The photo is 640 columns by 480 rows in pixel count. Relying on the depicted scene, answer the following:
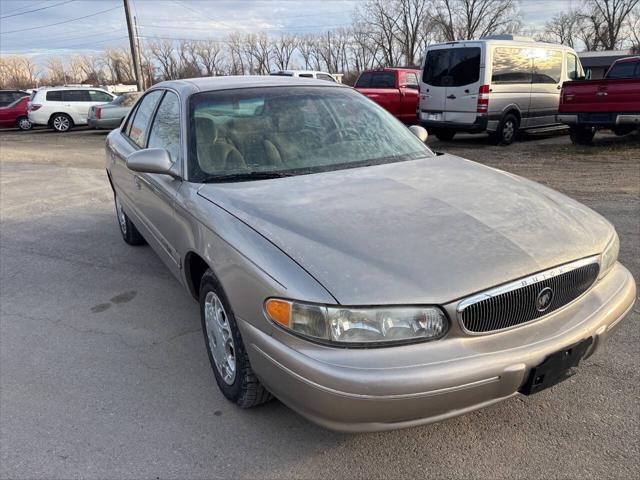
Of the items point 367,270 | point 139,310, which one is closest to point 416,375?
point 367,270

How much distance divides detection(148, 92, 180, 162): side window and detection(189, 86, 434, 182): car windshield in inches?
6.6

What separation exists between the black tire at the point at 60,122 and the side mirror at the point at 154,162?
62.7 ft

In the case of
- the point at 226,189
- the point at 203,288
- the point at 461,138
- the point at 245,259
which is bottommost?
the point at 461,138

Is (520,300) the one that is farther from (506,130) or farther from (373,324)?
(506,130)

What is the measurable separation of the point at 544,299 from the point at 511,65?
32.9ft

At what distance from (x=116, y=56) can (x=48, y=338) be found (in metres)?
82.0

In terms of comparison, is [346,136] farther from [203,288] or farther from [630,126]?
[630,126]

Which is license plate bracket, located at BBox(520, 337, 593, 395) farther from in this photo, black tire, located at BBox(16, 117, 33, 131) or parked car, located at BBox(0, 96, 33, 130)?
black tire, located at BBox(16, 117, 33, 131)

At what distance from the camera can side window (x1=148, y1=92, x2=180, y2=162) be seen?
328cm

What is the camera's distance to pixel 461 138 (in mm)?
13164

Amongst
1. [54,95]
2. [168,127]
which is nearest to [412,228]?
[168,127]

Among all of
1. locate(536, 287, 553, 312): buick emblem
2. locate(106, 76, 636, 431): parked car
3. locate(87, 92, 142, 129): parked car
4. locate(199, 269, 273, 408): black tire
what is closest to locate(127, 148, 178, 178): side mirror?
locate(106, 76, 636, 431): parked car

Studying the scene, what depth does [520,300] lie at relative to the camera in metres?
2.07

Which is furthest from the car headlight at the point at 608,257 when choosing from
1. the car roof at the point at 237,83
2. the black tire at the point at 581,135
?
the black tire at the point at 581,135
